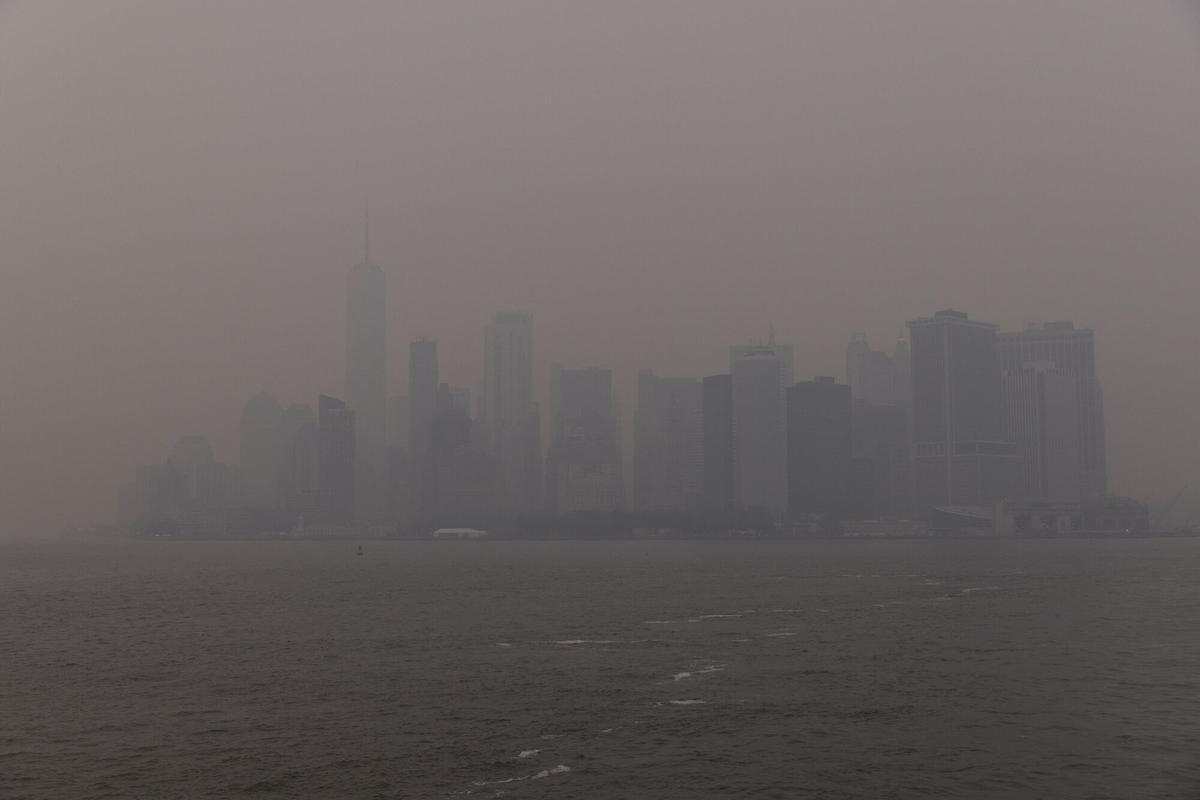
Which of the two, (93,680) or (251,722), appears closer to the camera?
(251,722)

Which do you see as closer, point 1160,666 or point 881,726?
point 881,726

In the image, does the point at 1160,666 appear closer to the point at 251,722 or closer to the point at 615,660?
the point at 615,660

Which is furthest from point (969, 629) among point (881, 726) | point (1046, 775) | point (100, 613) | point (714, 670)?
point (100, 613)

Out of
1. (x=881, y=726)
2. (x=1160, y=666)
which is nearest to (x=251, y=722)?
(x=881, y=726)


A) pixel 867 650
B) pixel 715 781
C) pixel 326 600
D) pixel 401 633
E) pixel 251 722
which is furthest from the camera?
pixel 326 600

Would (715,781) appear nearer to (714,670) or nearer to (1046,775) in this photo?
(1046,775)

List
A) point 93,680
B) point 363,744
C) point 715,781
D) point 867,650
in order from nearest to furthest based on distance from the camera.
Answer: point 715,781
point 363,744
point 93,680
point 867,650
